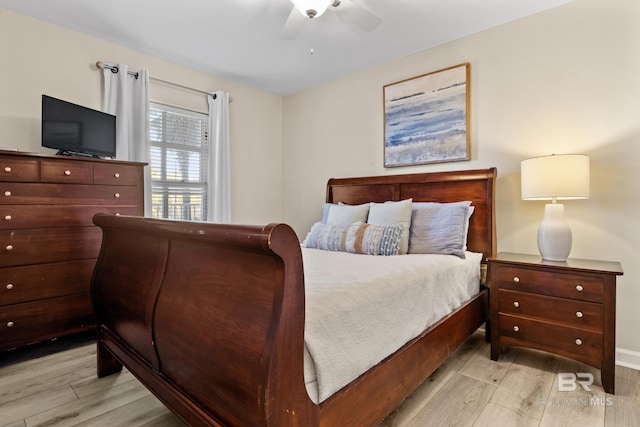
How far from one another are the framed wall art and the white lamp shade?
2.55ft

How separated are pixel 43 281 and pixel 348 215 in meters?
2.34

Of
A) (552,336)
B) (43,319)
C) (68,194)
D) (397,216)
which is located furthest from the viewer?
(397,216)

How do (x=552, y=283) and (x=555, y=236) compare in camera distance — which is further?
A: (x=555, y=236)

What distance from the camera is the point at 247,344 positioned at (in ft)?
3.11

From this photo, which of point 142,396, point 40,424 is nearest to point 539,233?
point 142,396

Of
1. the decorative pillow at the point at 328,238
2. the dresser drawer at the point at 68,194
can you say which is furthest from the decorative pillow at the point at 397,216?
the dresser drawer at the point at 68,194

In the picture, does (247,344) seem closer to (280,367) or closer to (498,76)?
(280,367)

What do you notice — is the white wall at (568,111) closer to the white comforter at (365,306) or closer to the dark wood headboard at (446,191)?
the dark wood headboard at (446,191)

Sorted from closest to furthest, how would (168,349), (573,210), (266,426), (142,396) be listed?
(266,426)
(168,349)
(142,396)
(573,210)

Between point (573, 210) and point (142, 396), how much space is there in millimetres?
3017

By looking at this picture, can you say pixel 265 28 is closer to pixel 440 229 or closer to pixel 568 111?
pixel 440 229

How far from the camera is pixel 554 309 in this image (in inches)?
78.4

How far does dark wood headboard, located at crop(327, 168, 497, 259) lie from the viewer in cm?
260

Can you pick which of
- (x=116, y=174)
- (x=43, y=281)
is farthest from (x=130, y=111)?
(x=43, y=281)
